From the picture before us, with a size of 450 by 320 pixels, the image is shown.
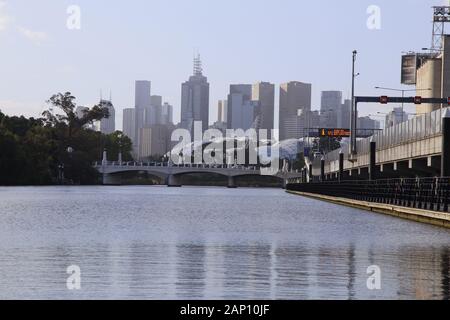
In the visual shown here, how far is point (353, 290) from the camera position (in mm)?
16719

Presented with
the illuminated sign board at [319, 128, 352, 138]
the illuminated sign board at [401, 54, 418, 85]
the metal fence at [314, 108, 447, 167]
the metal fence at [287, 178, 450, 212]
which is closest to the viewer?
the metal fence at [287, 178, 450, 212]

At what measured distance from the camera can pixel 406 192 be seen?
180 feet

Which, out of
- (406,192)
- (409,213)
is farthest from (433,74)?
(409,213)

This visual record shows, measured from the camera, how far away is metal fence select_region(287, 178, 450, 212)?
44.3 meters

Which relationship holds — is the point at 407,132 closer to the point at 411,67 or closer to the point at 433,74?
the point at 433,74

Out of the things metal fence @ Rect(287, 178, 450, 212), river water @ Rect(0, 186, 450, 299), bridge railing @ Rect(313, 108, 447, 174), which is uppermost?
bridge railing @ Rect(313, 108, 447, 174)

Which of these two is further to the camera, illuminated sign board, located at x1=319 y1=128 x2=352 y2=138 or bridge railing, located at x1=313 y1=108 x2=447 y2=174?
illuminated sign board, located at x1=319 y1=128 x2=352 y2=138

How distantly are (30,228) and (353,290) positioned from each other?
2055cm

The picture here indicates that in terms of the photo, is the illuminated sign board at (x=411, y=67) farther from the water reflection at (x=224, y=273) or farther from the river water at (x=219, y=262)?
the water reflection at (x=224, y=273)

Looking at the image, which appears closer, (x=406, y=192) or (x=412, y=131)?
(x=406, y=192)

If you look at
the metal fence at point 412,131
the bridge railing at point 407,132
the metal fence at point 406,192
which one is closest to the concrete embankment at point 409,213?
the metal fence at point 406,192

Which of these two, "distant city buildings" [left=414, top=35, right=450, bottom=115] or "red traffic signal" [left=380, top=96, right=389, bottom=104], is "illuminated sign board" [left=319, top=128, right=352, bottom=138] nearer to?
"distant city buildings" [left=414, top=35, right=450, bottom=115]

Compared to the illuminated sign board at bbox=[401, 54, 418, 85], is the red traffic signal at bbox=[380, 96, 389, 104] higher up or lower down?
lower down

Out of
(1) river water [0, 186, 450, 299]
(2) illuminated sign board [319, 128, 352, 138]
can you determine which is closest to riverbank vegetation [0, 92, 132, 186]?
(2) illuminated sign board [319, 128, 352, 138]
